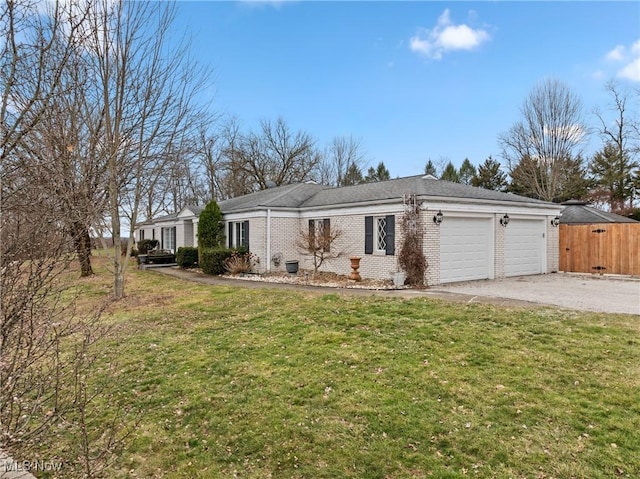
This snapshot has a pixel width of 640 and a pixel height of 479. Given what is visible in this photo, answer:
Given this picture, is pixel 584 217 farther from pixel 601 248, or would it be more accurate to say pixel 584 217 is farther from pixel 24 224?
pixel 24 224

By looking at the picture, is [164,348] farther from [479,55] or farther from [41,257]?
[479,55]

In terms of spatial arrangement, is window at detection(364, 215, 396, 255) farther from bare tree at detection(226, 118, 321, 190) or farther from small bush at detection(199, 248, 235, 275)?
bare tree at detection(226, 118, 321, 190)

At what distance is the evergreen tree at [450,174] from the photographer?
139 ft

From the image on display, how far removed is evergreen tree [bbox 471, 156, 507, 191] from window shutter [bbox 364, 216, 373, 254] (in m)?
28.0

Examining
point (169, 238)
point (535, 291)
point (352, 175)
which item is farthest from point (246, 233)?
point (352, 175)

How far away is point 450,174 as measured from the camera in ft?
140

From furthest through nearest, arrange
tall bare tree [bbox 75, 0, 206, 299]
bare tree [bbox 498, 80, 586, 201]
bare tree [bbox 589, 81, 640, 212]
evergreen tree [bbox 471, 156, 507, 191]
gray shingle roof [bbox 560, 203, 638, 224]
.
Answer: evergreen tree [bbox 471, 156, 507, 191] → bare tree [bbox 498, 80, 586, 201] → bare tree [bbox 589, 81, 640, 212] → gray shingle roof [bbox 560, 203, 638, 224] → tall bare tree [bbox 75, 0, 206, 299]

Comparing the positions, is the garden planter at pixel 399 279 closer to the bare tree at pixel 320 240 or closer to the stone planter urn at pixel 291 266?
the bare tree at pixel 320 240

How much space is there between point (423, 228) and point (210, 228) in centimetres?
1060

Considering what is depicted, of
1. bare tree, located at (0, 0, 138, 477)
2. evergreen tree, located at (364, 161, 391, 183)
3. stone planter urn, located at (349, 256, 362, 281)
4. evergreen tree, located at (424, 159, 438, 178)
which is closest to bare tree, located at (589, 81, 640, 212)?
evergreen tree, located at (424, 159, 438, 178)

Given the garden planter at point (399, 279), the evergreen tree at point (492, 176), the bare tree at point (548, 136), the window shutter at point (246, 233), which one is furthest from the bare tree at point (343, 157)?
the garden planter at point (399, 279)

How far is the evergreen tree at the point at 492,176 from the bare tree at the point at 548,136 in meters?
7.52

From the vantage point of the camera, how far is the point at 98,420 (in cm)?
439

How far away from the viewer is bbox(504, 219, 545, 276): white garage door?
47.5 feet
